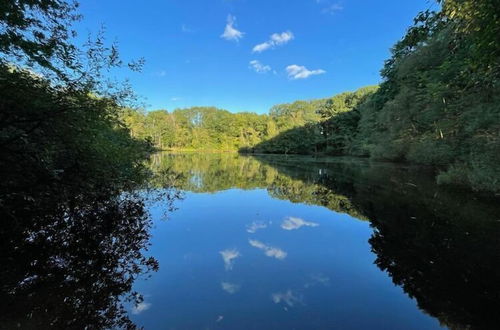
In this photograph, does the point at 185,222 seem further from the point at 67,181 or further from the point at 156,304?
the point at 156,304

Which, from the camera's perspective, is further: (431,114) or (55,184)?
(431,114)

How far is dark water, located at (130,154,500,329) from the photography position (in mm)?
3406

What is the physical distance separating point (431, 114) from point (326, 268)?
16.1 m

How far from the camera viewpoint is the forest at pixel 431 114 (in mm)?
5199

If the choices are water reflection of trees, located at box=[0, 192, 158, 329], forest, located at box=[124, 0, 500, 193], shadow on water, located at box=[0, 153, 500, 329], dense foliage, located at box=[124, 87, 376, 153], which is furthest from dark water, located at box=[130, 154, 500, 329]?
dense foliage, located at box=[124, 87, 376, 153]

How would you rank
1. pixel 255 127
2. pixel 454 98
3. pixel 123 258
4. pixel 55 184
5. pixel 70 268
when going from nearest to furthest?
pixel 70 268 < pixel 123 258 < pixel 55 184 < pixel 454 98 < pixel 255 127

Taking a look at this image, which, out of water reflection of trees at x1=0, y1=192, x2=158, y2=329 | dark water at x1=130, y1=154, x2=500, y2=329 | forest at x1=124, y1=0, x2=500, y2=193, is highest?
forest at x1=124, y1=0, x2=500, y2=193

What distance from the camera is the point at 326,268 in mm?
4855

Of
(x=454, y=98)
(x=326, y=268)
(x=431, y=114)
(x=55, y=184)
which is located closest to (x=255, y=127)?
(x=431, y=114)

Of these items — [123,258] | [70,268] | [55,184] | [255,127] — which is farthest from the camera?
[255,127]

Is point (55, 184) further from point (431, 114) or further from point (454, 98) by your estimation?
point (431, 114)

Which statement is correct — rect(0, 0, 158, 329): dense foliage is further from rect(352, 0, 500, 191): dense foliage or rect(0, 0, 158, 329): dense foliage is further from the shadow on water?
rect(352, 0, 500, 191): dense foliage

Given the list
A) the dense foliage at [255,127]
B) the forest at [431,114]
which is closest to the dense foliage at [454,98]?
the forest at [431,114]

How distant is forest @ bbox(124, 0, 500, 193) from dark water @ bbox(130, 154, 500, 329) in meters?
3.31
